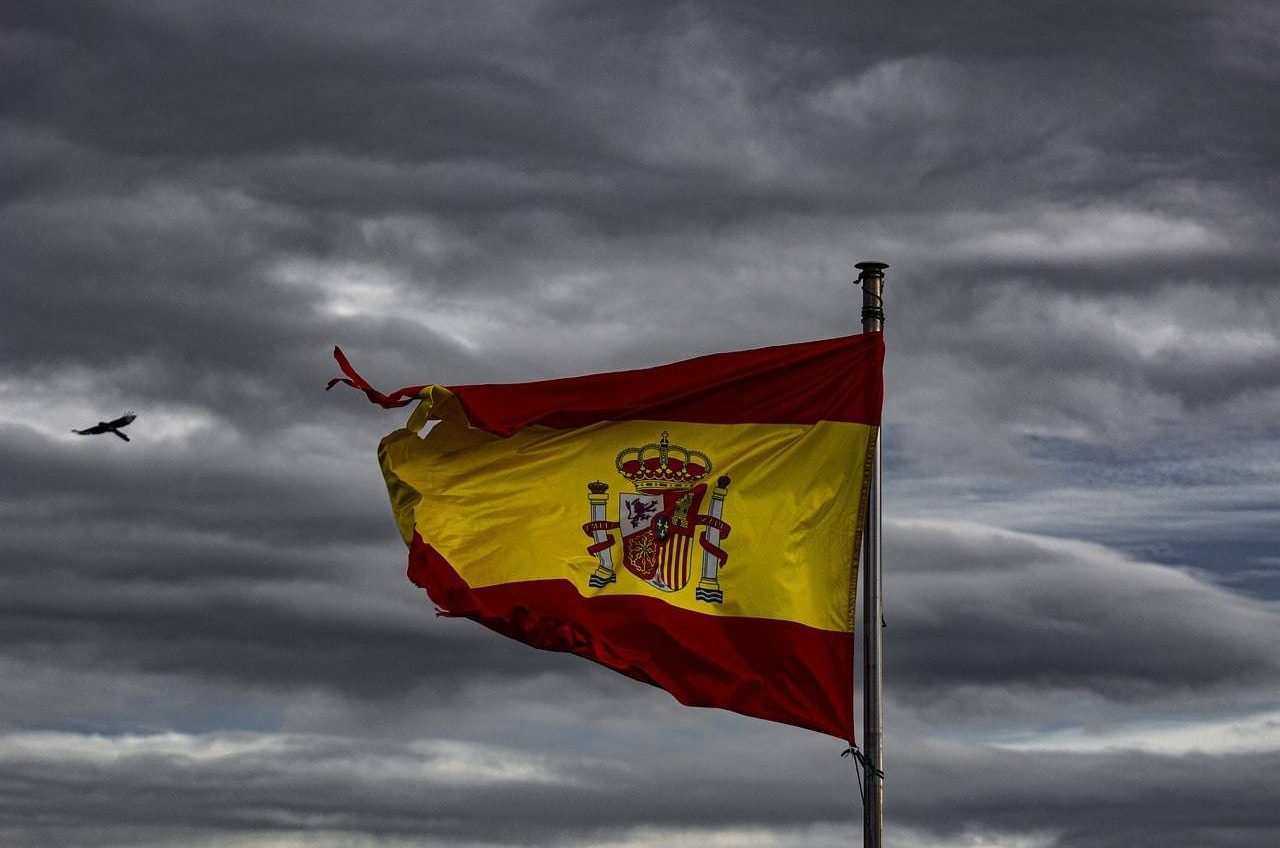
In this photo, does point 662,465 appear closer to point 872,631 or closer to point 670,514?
point 670,514

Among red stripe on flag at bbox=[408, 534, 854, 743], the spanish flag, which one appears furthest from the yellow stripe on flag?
red stripe on flag at bbox=[408, 534, 854, 743]

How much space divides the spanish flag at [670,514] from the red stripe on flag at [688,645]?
3cm

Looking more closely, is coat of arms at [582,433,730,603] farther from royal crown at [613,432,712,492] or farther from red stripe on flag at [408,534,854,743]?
red stripe on flag at [408,534,854,743]

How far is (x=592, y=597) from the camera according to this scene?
3559 cm

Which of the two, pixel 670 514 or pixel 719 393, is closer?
pixel 670 514

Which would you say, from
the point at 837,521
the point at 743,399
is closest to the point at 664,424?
the point at 743,399

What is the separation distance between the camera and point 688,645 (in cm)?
3484

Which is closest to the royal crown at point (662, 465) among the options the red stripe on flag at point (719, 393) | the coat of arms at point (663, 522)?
the coat of arms at point (663, 522)

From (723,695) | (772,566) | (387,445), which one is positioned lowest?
(723,695)

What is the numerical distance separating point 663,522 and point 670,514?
19cm

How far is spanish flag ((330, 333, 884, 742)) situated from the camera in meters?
34.6

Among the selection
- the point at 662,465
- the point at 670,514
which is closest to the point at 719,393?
the point at 662,465

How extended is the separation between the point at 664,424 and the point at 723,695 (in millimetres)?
5067

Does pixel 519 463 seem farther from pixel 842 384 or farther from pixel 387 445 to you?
pixel 842 384
